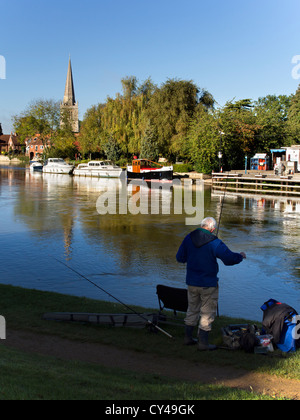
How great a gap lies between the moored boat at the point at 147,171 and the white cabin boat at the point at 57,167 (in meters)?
24.8

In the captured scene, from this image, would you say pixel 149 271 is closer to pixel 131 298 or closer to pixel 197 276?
pixel 131 298

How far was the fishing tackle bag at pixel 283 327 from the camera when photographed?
7.34m

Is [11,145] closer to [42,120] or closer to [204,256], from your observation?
[42,120]

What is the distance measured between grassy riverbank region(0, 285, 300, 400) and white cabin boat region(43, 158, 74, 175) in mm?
73711

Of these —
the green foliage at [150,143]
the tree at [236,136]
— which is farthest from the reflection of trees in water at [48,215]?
the green foliage at [150,143]

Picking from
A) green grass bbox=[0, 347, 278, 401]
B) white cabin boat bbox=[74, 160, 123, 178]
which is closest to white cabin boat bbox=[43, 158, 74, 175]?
white cabin boat bbox=[74, 160, 123, 178]

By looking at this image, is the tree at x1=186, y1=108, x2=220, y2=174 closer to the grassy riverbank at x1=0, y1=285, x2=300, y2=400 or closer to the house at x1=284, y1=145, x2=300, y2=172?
the house at x1=284, y1=145, x2=300, y2=172

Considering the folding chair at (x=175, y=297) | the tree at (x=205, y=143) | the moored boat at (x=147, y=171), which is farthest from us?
the tree at (x=205, y=143)

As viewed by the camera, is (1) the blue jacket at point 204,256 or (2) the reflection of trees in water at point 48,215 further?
(2) the reflection of trees in water at point 48,215

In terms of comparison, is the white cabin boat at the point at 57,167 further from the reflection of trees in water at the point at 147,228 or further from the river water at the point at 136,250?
the river water at the point at 136,250

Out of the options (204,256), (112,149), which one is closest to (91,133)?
(112,149)

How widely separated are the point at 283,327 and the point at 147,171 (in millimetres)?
52107

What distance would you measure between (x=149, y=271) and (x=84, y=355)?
744cm

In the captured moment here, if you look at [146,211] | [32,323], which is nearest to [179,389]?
[32,323]
